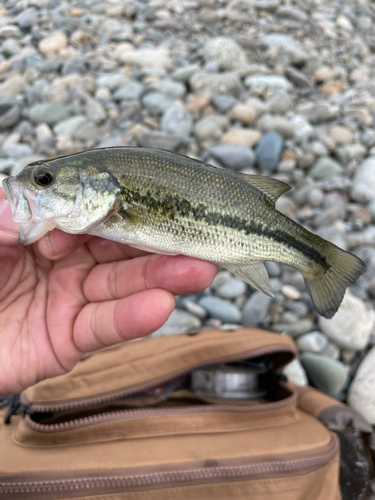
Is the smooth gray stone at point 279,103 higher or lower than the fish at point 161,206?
lower

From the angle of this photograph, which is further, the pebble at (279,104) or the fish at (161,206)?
the pebble at (279,104)

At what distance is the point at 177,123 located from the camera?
5.04 m

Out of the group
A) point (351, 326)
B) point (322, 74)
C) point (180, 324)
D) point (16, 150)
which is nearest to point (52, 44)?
point (16, 150)

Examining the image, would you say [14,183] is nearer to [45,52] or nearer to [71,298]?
[71,298]

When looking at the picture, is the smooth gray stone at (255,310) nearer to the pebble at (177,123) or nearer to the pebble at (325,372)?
the pebble at (325,372)

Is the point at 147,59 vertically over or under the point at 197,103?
over

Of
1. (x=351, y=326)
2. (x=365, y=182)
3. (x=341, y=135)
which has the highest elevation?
(x=341, y=135)

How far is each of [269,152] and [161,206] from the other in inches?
137

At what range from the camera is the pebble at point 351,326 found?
132 inches

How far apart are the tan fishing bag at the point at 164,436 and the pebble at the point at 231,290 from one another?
1.08m

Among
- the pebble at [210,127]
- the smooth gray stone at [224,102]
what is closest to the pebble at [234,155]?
the pebble at [210,127]

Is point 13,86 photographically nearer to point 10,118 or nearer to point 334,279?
point 10,118

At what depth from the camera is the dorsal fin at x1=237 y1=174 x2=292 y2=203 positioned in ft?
6.23

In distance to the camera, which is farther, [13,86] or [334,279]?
[13,86]
